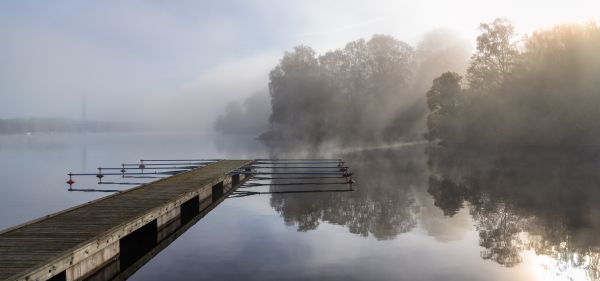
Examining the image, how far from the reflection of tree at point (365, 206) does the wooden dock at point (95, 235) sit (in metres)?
6.08

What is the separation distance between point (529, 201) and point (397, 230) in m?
11.5

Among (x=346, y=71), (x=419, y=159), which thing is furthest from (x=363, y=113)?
(x=419, y=159)

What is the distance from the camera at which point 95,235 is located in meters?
15.4

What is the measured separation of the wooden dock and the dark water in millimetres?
1287

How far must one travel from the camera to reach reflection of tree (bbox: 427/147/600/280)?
18844 millimetres

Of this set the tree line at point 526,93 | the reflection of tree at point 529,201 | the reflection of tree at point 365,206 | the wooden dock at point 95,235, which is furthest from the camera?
the tree line at point 526,93

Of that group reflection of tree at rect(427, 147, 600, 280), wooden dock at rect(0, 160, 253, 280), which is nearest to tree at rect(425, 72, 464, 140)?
reflection of tree at rect(427, 147, 600, 280)

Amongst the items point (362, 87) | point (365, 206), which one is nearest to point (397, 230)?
point (365, 206)

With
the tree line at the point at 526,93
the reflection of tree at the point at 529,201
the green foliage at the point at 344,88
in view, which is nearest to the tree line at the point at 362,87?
the green foliage at the point at 344,88

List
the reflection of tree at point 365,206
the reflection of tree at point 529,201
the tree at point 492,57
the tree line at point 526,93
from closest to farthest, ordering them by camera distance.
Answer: the reflection of tree at point 529,201 → the reflection of tree at point 365,206 → the tree line at point 526,93 → the tree at point 492,57

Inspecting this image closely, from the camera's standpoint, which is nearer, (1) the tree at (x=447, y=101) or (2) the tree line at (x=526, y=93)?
(2) the tree line at (x=526, y=93)

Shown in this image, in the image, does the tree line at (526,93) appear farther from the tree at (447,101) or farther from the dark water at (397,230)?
the dark water at (397,230)

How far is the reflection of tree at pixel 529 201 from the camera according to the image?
742 inches

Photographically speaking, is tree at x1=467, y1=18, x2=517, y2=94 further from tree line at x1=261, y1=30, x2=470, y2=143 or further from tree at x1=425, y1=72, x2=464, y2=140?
tree line at x1=261, y1=30, x2=470, y2=143
